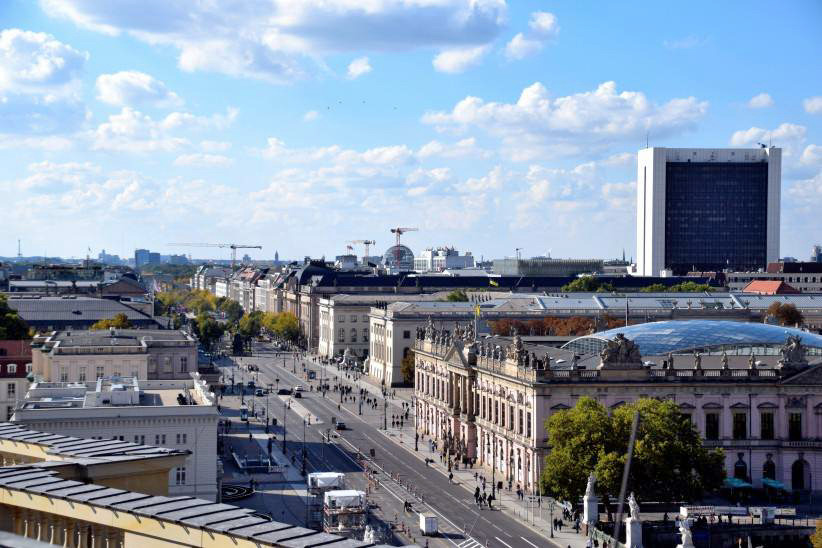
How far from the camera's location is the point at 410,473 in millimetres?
106938

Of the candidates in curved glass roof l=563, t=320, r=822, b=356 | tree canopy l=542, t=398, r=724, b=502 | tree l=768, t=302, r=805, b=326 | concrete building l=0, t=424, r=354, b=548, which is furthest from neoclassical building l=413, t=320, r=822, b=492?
tree l=768, t=302, r=805, b=326

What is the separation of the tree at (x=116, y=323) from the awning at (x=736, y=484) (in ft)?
283

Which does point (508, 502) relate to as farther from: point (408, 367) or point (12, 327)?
point (408, 367)

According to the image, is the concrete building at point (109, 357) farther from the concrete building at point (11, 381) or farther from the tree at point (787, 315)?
the tree at point (787, 315)

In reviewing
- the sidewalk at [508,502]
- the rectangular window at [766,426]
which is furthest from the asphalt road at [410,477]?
the rectangular window at [766,426]

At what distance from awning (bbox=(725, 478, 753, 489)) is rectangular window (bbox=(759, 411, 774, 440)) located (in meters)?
4.99

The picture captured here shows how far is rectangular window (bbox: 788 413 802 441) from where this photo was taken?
99.8 meters

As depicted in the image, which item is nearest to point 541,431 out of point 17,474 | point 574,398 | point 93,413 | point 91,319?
point 574,398

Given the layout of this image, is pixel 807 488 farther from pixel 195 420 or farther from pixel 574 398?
pixel 195 420

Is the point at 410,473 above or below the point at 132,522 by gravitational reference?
below

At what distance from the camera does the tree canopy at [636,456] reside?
83.9 metres

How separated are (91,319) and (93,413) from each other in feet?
310

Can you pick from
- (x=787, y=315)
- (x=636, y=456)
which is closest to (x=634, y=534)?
(x=636, y=456)

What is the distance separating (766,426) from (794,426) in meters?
2.21
